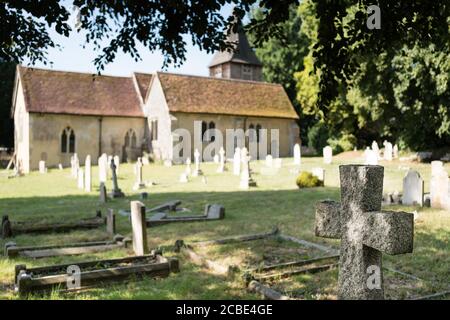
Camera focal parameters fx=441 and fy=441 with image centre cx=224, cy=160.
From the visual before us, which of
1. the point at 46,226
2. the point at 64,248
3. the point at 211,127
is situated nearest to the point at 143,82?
the point at 211,127

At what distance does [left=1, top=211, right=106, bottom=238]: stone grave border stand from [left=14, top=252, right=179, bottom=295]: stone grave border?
3.75 metres

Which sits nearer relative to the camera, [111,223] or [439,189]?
[111,223]

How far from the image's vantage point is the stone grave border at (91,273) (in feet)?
18.3

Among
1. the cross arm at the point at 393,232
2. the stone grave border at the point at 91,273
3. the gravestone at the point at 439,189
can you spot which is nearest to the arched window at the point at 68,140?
the gravestone at the point at 439,189

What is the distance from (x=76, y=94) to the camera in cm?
3325

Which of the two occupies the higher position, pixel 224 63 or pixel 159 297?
pixel 224 63

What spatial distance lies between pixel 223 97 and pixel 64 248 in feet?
97.0

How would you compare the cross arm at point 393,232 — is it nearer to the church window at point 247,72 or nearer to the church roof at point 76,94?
the church roof at point 76,94

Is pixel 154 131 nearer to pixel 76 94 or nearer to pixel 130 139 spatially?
pixel 130 139

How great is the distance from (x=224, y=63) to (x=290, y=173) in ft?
88.3

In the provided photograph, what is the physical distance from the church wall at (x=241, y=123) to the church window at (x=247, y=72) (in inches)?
399

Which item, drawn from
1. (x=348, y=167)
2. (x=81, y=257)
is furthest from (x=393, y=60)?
(x=348, y=167)

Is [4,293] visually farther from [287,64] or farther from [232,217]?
[287,64]

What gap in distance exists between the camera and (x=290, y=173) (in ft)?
75.4
